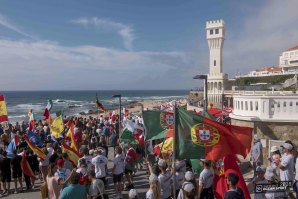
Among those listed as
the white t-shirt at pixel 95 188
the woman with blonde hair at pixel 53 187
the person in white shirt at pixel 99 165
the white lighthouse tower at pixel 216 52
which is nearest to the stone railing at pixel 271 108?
the person in white shirt at pixel 99 165

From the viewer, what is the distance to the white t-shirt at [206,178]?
689cm

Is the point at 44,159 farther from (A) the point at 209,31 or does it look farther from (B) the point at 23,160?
(A) the point at 209,31

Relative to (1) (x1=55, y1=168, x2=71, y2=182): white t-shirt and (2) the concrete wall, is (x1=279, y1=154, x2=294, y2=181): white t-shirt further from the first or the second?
(1) (x1=55, y1=168, x2=71, y2=182): white t-shirt

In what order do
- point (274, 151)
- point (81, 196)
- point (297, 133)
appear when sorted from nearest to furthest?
point (81, 196) < point (274, 151) < point (297, 133)

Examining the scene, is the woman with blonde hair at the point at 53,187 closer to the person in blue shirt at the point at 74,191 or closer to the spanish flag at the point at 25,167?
the person in blue shirt at the point at 74,191

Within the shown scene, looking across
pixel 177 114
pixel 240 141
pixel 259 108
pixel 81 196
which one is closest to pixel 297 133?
pixel 259 108

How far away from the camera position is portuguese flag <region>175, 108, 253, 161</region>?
6477 mm

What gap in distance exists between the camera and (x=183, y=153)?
6539mm

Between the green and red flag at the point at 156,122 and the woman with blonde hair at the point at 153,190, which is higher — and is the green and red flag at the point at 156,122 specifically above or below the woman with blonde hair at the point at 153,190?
above

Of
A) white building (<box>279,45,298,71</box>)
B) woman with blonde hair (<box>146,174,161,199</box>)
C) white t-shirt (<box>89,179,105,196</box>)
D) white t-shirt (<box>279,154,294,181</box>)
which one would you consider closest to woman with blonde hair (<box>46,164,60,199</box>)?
white t-shirt (<box>89,179,105,196</box>)

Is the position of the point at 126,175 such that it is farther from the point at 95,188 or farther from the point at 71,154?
the point at 95,188

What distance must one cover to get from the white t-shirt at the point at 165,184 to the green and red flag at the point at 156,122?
2.62 m

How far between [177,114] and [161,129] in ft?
10.2

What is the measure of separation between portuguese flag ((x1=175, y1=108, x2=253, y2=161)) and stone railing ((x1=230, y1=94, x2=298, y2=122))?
5.26 meters
